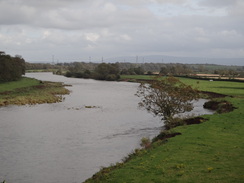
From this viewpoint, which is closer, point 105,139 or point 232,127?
point 232,127

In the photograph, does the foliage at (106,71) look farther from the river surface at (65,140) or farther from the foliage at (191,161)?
the foliage at (191,161)

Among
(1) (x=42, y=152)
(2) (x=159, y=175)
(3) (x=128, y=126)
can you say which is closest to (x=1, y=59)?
(3) (x=128, y=126)

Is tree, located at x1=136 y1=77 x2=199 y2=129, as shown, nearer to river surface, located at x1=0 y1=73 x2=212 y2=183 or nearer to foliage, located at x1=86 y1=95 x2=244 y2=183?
river surface, located at x1=0 y1=73 x2=212 y2=183

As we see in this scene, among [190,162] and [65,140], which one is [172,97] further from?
[190,162]

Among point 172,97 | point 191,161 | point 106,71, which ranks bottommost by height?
point 191,161

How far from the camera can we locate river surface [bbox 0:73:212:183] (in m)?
26.3

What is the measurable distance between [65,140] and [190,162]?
20.9 metres

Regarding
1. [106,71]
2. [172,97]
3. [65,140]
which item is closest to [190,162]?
[65,140]

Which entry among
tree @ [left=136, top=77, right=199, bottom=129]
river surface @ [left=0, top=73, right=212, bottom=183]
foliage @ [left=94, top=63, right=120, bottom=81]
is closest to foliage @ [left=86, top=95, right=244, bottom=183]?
river surface @ [left=0, top=73, right=212, bottom=183]

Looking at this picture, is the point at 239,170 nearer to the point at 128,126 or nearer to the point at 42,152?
the point at 42,152

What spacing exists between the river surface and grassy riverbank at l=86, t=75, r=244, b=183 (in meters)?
5.71

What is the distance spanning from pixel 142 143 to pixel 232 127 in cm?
955

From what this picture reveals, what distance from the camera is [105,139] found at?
123 feet

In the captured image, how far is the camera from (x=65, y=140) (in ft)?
122
